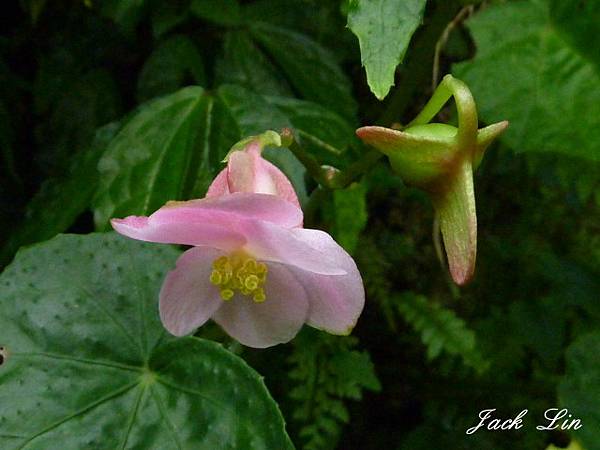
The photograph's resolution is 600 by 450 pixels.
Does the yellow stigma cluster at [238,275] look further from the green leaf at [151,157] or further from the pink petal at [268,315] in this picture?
the green leaf at [151,157]

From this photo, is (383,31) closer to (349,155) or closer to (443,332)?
(349,155)

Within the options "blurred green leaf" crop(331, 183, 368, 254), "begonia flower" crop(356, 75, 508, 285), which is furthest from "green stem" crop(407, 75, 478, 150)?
"blurred green leaf" crop(331, 183, 368, 254)

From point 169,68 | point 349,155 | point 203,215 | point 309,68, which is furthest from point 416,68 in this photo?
point 203,215

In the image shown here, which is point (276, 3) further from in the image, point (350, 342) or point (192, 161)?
point (350, 342)

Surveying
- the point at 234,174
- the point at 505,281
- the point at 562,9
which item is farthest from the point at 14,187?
the point at 505,281

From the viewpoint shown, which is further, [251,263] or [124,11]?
[124,11]

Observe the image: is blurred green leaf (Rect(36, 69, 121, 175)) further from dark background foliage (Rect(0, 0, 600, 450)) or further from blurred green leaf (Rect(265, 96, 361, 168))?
blurred green leaf (Rect(265, 96, 361, 168))
